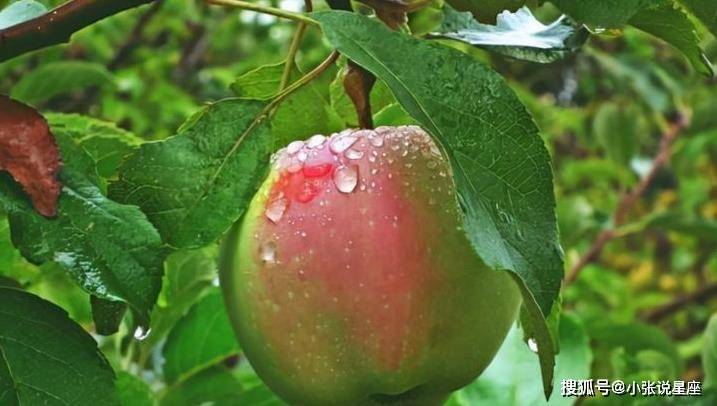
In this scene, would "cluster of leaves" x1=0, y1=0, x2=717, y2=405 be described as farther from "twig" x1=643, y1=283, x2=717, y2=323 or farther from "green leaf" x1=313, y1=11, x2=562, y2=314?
"twig" x1=643, y1=283, x2=717, y2=323

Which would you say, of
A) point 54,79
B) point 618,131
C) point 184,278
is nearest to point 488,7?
point 184,278

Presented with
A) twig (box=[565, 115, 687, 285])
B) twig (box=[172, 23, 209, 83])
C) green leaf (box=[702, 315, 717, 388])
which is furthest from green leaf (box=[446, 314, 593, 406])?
twig (box=[172, 23, 209, 83])

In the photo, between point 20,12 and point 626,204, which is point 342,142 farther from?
point 626,204

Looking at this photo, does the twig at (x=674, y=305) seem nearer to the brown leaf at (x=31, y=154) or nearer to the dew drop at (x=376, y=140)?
the dew drop at (x=376, y=140)

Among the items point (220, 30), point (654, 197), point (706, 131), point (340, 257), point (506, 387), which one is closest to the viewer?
Result: point (340, 257)

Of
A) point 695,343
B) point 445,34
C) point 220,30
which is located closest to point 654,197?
point 695,343

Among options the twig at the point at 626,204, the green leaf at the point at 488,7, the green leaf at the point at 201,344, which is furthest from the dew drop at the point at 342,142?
the twig at the point at 626,204

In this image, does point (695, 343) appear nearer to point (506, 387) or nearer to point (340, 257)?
point (506, 387)

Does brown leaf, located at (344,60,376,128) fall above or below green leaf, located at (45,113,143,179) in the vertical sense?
above
